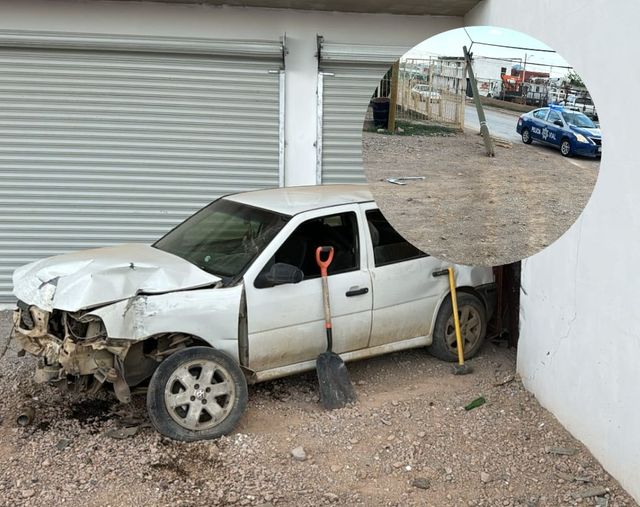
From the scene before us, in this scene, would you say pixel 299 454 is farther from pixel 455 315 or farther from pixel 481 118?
pixel 481 118

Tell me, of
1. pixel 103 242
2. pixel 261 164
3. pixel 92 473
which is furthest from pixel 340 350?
pixel 103 242

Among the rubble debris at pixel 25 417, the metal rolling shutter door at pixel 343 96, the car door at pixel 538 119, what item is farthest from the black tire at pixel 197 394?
the metal rolling shutter door at pixel 343 96

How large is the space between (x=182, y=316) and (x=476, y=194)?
2.93 m

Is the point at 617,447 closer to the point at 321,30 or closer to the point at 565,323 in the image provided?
the point at 565,323

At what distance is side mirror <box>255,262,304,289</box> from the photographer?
438 centimetres

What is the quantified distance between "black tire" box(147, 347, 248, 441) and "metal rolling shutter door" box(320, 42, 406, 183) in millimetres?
3392

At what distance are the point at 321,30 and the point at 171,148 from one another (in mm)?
2213

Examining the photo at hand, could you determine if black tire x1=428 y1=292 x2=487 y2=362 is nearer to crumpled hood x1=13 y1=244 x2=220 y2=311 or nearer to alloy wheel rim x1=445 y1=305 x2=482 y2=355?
alloy wheel rim x1=445 y1=305 x2=482 y2=355

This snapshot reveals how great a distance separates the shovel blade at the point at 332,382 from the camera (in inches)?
184

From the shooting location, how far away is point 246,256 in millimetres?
4574

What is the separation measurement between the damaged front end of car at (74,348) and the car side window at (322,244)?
1197 millimetres

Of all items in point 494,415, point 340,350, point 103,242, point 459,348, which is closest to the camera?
point 494,415

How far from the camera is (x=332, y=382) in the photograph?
4.68 meters

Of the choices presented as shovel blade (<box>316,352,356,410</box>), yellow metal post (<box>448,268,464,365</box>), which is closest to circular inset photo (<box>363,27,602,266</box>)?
shovel blade (<box>316,352,356,410</box>)
